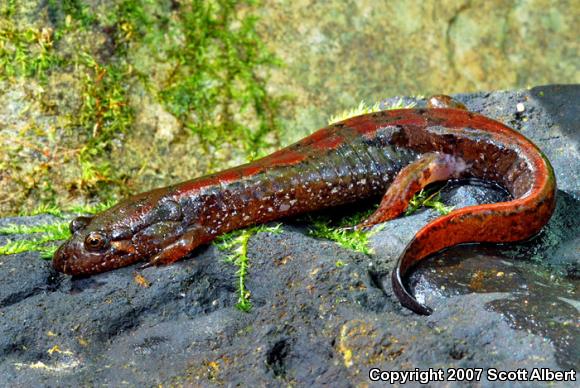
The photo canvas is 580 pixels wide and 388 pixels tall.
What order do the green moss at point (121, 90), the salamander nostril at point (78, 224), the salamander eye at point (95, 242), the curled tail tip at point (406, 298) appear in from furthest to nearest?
the green moss at point (121, 90), the salamander nostril at point (78, 224), the salamander eye at point (95, 242), the curled tail tip at point (406, 298)

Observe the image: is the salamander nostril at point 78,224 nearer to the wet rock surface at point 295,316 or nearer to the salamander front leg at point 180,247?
the wet rock surface at point 295,316

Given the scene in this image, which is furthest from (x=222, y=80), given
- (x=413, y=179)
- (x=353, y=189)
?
(x=413, y=179)

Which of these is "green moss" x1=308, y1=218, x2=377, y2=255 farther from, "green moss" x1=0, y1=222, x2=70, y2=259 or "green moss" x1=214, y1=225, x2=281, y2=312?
"green moss" x1=0, y1=222, x2=70, y2=259

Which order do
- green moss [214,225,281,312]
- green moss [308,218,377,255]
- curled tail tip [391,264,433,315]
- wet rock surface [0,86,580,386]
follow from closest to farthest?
wet rock surface [0,86,580,386] < curled tail tip [391,264,433,315] < green moss [214,225,281,312] < green moss [308,218,377,255]

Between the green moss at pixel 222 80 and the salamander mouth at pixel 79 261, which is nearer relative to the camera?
the salamander mouth at pixel 79 261

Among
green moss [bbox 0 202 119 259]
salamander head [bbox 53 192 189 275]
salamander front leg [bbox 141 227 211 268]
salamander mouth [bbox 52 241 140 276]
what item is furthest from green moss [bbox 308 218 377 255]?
green moss [bbox 0 202 119 259]

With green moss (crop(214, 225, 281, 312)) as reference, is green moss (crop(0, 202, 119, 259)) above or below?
below

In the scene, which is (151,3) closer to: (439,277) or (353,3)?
(353,3)

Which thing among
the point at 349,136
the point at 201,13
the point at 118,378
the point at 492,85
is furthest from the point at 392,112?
the point at 492,85

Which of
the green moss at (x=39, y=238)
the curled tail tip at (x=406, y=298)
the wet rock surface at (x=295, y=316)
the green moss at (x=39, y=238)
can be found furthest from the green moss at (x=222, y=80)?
the curled tail tip at (x=406, y=298)
